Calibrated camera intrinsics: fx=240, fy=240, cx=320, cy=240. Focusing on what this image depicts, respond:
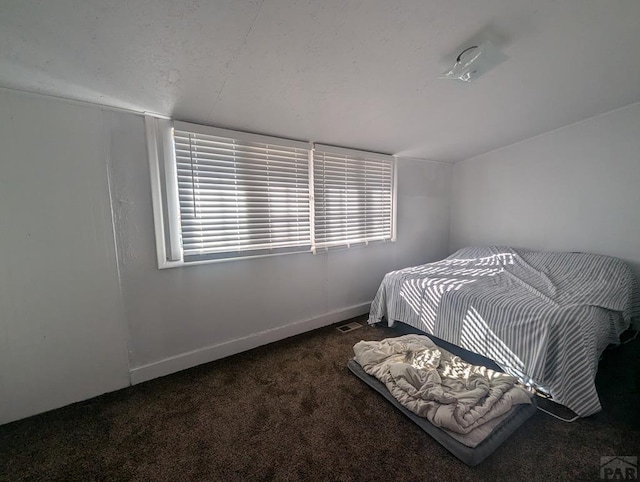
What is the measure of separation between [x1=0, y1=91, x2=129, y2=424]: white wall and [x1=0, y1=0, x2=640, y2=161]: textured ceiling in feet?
0.81

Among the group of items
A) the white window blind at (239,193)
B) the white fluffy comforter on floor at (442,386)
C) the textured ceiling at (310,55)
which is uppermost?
the textured ceiling at (310,55)

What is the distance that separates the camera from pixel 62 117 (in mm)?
1525

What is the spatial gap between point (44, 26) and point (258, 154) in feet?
4.41

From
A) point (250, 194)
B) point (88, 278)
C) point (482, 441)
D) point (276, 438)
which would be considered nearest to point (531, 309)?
point (482, 441)

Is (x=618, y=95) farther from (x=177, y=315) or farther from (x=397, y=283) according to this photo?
(x=177, y=315)

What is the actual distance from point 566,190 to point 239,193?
3.61 meters

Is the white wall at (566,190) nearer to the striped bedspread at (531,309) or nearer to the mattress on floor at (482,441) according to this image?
the striped bedspread at (531,309)

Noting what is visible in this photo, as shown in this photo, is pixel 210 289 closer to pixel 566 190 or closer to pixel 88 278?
pixel 88 278

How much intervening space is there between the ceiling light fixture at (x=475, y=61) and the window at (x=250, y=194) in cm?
132

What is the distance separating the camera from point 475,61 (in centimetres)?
148

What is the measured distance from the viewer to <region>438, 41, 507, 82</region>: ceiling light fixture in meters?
1.42

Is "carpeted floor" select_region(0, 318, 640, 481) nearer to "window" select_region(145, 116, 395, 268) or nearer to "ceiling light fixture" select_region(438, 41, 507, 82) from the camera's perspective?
"window" select_region(145, 116, 395, 268)

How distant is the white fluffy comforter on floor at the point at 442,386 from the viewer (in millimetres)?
1332

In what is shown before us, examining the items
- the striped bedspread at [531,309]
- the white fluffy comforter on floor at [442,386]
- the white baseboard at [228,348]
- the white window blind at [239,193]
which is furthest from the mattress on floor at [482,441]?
the white window blind at [239,193]
